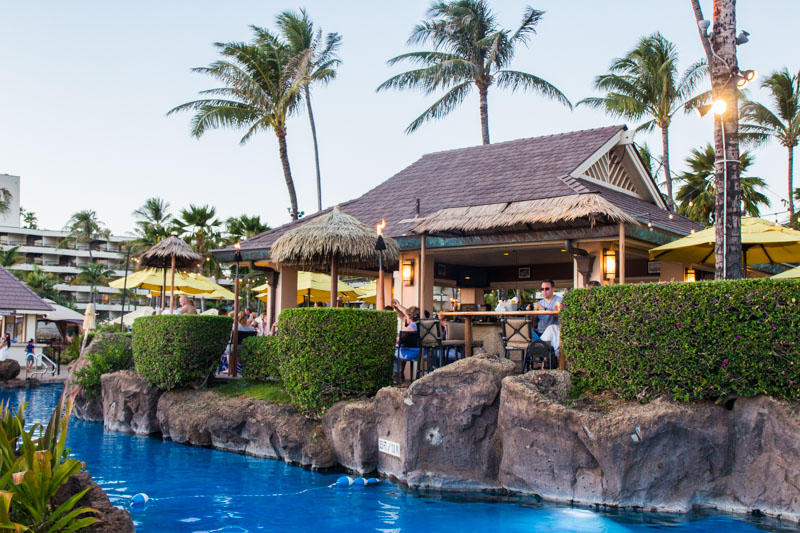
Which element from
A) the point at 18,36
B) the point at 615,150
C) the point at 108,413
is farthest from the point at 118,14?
the point at 615,150

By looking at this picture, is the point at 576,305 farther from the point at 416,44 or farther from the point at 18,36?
the point at 416,44

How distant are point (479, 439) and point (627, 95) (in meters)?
24.4

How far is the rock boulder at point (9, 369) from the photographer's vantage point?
22.1 metres

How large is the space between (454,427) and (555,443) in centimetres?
136

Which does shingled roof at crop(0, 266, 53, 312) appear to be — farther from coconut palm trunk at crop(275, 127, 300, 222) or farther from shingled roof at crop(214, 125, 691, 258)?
shingled roof at crop(214, 125, 691, 258)

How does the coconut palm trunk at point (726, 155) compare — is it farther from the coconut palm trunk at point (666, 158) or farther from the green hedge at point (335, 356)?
the coconut palm trunk at point (666, 158)

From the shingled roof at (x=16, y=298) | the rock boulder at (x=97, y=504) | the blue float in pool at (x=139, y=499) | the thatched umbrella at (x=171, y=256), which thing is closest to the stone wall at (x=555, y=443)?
the blue float in pool at (x=139, y=499)

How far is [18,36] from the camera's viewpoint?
15.6 metres

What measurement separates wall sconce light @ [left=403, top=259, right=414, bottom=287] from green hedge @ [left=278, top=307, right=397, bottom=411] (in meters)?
4.26

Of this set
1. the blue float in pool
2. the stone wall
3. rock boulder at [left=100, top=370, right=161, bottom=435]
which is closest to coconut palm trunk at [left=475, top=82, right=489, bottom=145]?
rock boulder at [left=100, top=370, right=161, bottom=435]

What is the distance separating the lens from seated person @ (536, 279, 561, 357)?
9.83 meters

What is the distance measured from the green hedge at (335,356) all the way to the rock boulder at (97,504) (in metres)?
4.83

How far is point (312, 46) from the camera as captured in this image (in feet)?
91.8

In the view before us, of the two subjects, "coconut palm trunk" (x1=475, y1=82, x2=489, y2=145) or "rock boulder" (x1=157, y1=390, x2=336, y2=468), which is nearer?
"rock boulder" (x1=157, y1=390, x2=336, y2=468)
